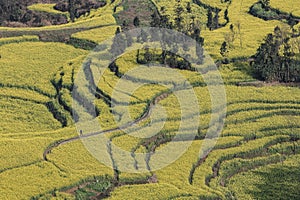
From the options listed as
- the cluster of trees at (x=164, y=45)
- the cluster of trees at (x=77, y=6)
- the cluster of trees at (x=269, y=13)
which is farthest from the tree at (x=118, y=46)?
the cluster of trees at (x=269, y=13)

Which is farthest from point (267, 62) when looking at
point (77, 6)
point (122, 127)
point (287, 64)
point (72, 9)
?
point (77, 6)

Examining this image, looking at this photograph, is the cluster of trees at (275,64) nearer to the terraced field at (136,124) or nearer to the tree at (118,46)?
the terraced field at (136,124)

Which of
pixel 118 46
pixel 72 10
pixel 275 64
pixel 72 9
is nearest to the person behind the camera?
pixel 275 64

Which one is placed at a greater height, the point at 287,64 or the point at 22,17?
the point at 287,64

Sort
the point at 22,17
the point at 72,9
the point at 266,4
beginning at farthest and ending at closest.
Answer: the point at 72,9, the point at 22,17, the point at 266,4

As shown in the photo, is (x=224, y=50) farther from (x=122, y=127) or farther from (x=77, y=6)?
(x=77, y=6)

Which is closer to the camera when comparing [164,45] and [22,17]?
[164,45]

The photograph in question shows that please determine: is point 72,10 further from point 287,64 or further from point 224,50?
point 287,64

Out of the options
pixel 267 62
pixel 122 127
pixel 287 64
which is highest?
pixel 267 62

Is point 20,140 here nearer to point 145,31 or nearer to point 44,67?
point 44,67
